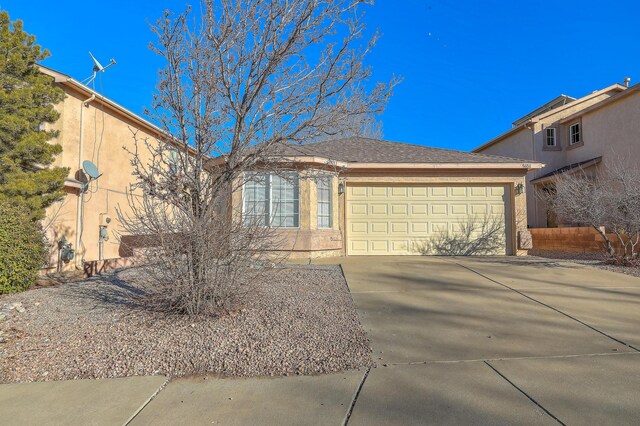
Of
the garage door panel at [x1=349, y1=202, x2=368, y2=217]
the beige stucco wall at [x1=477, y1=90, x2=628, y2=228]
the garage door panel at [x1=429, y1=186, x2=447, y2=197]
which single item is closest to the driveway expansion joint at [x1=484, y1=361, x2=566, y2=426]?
the garage door panel at [x1=349, y1=202, x2=368, y2=217]

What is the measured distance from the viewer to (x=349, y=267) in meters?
8.88

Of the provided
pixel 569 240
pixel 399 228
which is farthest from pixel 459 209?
pixel 569 240

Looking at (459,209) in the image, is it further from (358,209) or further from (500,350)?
(500,350)

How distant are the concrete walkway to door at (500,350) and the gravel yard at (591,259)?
1.61 meters

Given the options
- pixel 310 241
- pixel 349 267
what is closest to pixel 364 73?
pixel 349 267

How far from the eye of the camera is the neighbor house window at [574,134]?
17.7 metres

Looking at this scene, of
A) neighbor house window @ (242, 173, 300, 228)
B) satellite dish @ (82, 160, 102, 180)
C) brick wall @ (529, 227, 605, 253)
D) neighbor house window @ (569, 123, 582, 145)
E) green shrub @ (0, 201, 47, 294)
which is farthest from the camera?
neighbor house window @ (569, 123, 582, 145)

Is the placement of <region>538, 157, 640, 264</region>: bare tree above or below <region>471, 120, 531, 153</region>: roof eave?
below

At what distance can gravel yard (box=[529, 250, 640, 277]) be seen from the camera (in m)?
8.54

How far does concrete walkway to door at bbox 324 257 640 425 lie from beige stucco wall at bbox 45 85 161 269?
25.8 feet

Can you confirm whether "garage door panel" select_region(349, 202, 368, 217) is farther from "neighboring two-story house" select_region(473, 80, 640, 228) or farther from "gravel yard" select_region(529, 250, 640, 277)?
"neighboring two-story house" select_region(473, 80, 640, 228)

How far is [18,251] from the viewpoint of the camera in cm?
655

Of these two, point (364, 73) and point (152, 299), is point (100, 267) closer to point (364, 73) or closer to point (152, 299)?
point (152, 299)

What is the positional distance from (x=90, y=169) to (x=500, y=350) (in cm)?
1148
